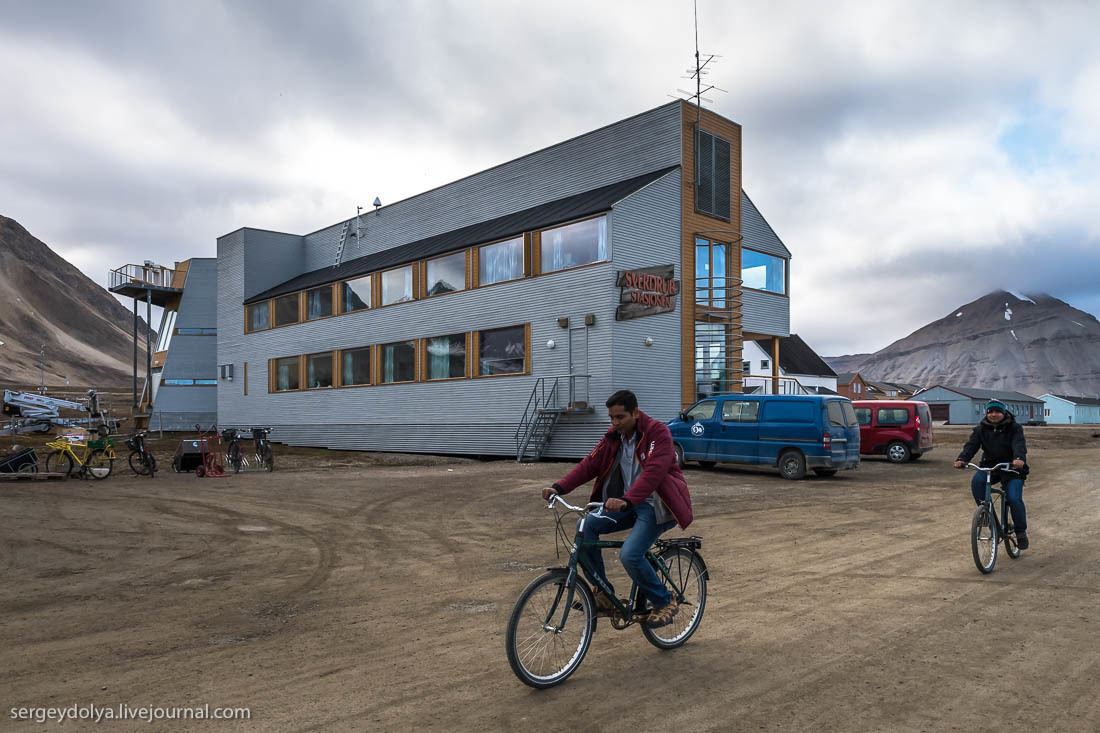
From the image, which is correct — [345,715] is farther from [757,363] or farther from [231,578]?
[757,363]

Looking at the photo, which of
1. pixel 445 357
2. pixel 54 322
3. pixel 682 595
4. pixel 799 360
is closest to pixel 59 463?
pixel 445 357

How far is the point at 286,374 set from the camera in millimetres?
32656

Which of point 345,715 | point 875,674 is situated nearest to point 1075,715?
point 875,674

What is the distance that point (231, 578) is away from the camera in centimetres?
752

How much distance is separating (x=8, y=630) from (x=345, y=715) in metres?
3.39

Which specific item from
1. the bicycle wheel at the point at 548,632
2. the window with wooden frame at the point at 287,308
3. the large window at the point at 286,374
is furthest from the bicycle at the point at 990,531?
the window with wooden frame at the point at 287,308

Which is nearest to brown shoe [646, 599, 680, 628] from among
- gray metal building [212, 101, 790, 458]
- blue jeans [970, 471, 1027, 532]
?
blue jeans [970, 471, 1027, 532]

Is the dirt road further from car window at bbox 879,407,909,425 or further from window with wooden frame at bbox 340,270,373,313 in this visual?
window with wooden frame at bbox 340,270,373,313

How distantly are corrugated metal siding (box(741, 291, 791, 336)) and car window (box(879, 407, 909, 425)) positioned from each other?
15.7ft

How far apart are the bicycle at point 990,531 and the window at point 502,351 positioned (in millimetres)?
15737

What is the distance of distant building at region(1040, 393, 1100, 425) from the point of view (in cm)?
10075

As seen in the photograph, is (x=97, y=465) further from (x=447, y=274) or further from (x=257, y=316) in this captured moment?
(x=257, y=316)

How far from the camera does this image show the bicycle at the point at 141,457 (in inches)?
701

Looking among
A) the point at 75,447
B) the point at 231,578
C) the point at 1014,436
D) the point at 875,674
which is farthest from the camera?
the point at 75,447
